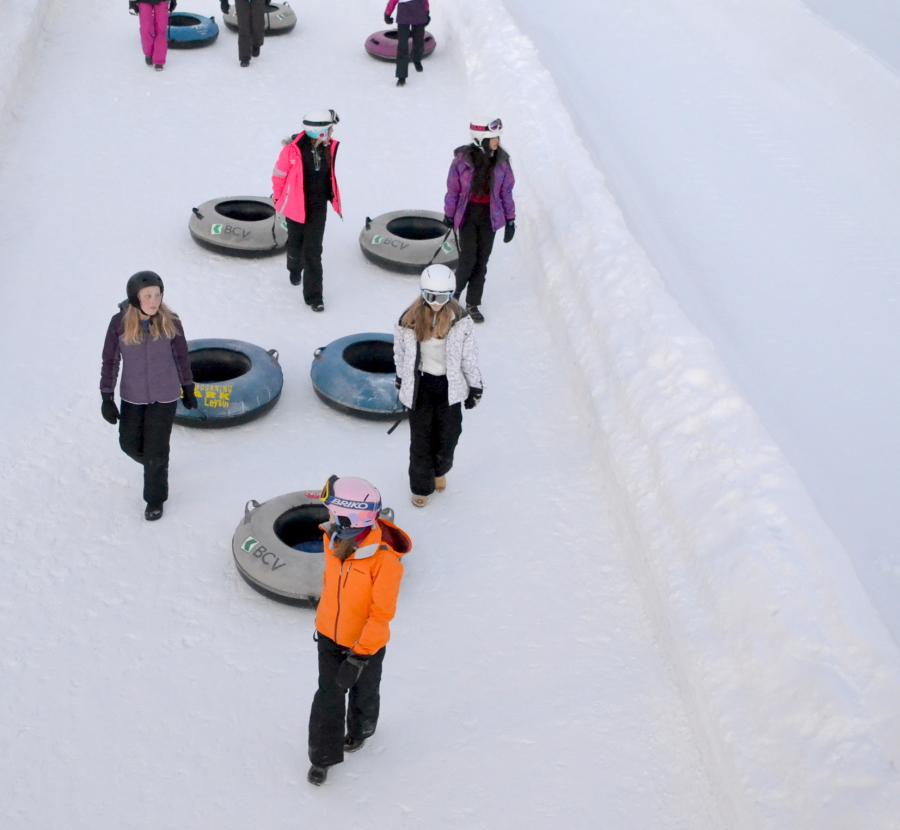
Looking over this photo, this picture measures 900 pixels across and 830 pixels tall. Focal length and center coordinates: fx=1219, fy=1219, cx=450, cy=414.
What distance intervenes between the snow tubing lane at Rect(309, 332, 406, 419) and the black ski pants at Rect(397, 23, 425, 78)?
6.33 m

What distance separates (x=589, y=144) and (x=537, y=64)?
173 cm

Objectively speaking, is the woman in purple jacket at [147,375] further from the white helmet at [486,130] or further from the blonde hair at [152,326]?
the white helmet at [486,130]

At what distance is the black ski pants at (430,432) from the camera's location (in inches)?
266

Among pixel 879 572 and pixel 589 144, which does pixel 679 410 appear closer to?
pixel 879 572

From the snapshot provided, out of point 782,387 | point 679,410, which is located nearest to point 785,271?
point 782,387

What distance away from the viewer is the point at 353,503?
4660mm

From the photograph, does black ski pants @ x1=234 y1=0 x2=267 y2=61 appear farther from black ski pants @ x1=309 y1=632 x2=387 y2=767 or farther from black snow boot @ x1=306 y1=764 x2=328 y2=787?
black snow boot @ x1=306 y1=764 x2=328 y2=787

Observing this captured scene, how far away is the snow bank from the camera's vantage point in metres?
11.8

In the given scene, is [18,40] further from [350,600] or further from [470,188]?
[350,600]

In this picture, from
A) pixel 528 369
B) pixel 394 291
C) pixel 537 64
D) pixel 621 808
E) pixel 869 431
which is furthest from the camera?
pixel 537 64

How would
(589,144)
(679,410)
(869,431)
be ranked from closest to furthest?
(679,410)
(869,431)
(589,144)

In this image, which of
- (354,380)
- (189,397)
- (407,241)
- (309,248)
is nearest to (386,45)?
(407,241)

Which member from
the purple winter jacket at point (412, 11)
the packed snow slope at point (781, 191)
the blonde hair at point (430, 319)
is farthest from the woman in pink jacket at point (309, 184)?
the purple winter jacket at point (412, 11)

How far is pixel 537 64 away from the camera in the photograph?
13938 mm
